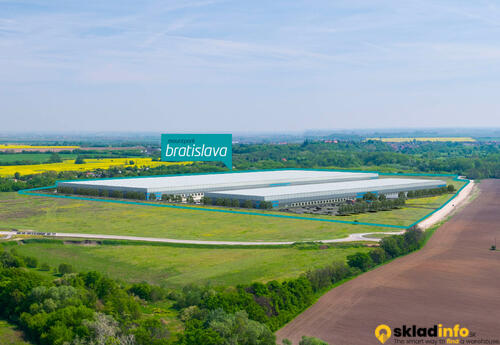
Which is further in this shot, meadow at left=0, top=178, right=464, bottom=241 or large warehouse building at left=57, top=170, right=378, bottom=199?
large warehouse building at left=57, top=170, right=378, bottom=199

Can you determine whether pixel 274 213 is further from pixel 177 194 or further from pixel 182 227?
pixel 177 194

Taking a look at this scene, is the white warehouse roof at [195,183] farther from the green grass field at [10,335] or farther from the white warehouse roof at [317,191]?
the green grass field at [10,335]

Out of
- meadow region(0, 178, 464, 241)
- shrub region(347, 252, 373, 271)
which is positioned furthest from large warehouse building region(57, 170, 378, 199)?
shrub region(347, 252, 373, 271)

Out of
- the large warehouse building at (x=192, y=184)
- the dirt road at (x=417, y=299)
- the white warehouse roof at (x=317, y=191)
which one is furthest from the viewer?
the large warehouse building at (x=192, y=184)

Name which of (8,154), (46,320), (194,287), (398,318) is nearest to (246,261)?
(194,287)

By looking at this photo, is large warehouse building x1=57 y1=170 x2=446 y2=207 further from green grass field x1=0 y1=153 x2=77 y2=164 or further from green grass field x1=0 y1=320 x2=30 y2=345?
green grass field x1=0 y1=153 x2=77 y2=164

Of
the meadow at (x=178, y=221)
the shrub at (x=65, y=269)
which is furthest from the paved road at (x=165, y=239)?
the shrub at (x=65, y=269)
